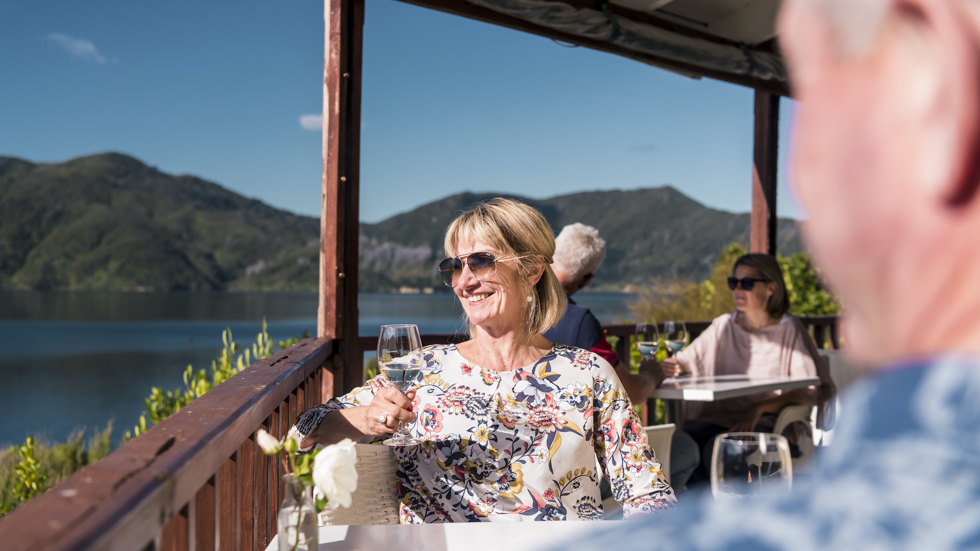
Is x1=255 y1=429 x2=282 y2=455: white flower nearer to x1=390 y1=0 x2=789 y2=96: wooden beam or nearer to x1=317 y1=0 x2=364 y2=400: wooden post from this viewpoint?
x1=317 y1=0 x2=364 y2=400: wooden post

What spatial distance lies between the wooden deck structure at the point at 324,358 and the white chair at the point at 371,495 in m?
0.21

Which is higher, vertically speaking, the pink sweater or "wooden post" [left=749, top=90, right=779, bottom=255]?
"wooden post" [left=749, top=90, right=779, bottom=255]

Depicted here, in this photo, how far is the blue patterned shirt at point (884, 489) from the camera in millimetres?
283

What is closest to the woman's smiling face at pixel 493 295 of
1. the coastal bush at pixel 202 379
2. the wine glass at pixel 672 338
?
the wine glass at pixel 672 338

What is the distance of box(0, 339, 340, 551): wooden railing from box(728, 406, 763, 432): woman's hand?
2.48 metres

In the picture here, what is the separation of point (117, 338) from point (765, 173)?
45.0 m

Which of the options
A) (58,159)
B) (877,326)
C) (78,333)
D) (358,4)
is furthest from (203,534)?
(58,159)

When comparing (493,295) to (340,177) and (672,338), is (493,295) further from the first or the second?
(672,338)

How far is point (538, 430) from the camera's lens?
170 cm

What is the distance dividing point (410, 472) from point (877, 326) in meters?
1.54

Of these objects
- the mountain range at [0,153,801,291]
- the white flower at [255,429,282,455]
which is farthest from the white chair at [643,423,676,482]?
the mountain range at [0,153,801,291]

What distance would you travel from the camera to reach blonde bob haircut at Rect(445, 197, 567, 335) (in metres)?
1.95

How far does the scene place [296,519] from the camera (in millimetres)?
1021

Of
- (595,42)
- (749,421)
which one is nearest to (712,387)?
(749,421)
